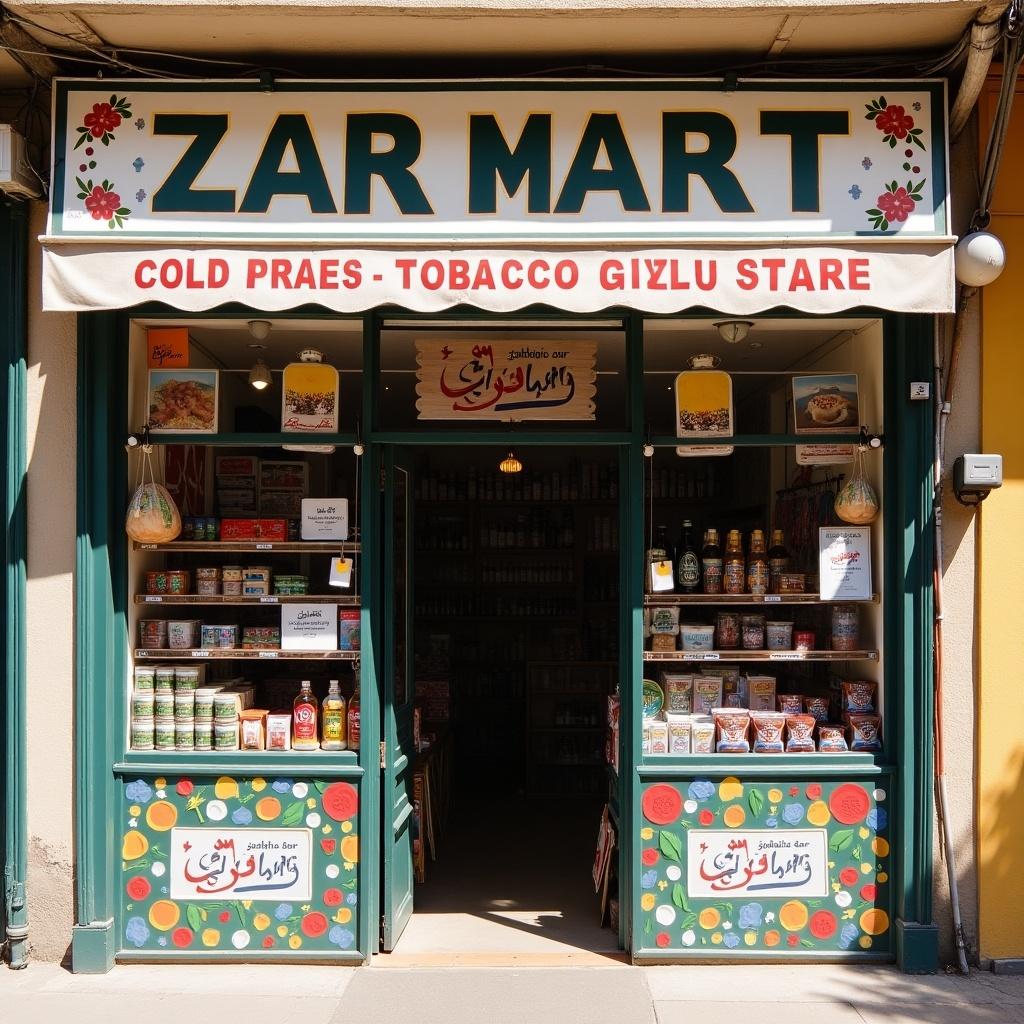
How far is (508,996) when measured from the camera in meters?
4.39

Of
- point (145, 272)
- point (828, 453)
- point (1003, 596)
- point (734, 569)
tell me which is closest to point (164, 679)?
point (145, 272)

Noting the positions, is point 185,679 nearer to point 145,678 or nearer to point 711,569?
point 145,678

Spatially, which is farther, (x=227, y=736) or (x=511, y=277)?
(x=227, y=736)

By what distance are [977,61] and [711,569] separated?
2.69 metres

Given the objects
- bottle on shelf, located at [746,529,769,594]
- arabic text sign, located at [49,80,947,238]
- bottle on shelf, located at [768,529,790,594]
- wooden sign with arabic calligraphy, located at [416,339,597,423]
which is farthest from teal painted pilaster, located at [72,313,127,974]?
Answer: bottle on shelf, located at [768,529,790,594]

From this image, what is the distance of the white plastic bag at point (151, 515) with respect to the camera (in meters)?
4.80

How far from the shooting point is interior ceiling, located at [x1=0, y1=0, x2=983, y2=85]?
4.24 meters

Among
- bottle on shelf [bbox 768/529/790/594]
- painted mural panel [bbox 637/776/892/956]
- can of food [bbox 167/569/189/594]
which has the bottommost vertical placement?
painted mural panel [bbox 637/776/892/956]

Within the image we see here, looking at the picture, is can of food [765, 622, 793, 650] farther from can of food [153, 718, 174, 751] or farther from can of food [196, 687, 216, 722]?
can of food [153, 718, 174, 751]

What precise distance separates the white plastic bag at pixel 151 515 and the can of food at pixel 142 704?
0.78 metres

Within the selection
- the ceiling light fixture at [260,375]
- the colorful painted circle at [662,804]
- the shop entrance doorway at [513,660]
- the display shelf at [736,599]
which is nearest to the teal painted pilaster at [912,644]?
the display shelf at [736,599]

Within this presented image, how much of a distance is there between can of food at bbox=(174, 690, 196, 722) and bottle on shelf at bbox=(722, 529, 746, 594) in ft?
9.29

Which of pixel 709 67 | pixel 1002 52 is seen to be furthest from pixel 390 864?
pixel 1002 52

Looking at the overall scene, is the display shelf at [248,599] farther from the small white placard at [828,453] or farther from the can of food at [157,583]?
the small white placard at [828,453]
